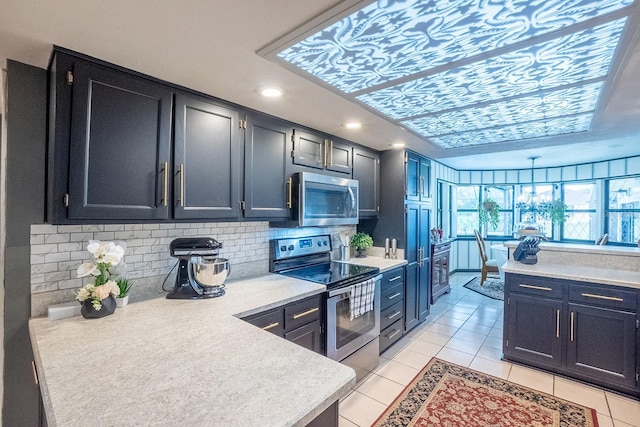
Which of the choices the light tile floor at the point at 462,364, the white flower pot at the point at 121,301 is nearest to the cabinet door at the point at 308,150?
the white flower pot at the point at 121,301

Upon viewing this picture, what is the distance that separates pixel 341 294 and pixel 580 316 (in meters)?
2.16

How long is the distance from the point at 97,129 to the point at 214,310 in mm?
1134

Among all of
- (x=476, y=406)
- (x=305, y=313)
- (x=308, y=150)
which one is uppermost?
(x=308, y=150)

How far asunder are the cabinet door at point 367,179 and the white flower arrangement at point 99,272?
2334 mm

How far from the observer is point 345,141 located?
3.09m

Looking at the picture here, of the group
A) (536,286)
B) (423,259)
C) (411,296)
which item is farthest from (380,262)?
(536,286)

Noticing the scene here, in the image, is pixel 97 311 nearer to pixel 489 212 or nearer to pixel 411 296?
pixel 411 296

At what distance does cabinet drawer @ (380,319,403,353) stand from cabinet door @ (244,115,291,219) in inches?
64.9

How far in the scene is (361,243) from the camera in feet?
11.3

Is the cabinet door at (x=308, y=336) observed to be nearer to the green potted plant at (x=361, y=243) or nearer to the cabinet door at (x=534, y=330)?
the green potted plant at (x=361, y=243)

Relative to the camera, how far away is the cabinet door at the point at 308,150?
2547 millimetres

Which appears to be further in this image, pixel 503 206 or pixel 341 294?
pixel 503 206

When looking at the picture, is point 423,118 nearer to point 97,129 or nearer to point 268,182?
point 268,182

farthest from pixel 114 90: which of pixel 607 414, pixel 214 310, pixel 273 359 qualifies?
pixel 607 414
